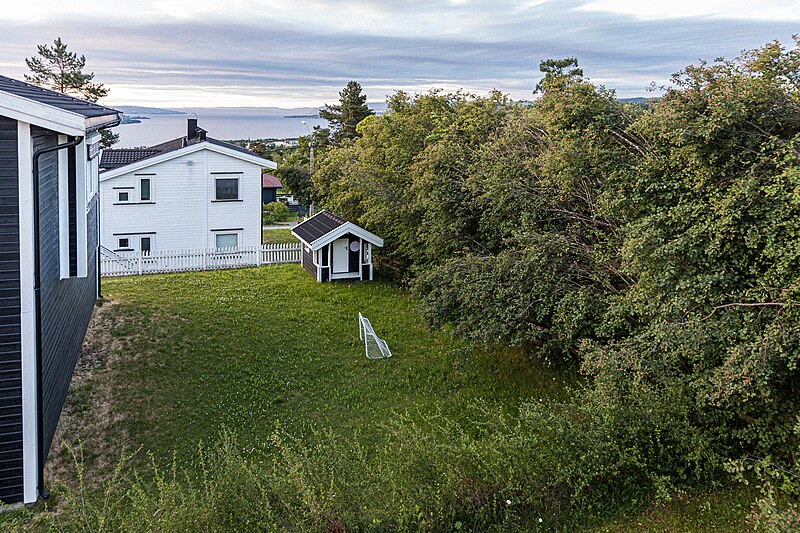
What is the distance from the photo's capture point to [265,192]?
47.2 meters

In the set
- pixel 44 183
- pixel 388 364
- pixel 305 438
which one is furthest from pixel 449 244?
pixel 44 183

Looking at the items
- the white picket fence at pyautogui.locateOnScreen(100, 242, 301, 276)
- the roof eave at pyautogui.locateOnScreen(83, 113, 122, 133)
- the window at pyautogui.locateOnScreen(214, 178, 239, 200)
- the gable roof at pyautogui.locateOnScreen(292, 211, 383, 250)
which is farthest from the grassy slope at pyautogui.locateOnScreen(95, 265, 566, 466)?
the window at pyautogui.locateOnScreen(214, 178, 239, 200)

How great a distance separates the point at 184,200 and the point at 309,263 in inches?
234

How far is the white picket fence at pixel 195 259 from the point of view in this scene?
2003 centimetres

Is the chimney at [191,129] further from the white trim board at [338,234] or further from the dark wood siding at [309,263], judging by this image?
the white trim board at [338,234]

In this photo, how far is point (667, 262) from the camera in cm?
806

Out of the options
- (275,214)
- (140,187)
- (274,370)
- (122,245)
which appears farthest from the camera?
(275,214)

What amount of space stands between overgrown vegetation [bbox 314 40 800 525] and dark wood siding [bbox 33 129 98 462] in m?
6.36

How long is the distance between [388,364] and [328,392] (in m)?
1.81

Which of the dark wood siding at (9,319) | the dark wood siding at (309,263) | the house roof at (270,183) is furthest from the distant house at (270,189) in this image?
the dark wood siding at (9,319)

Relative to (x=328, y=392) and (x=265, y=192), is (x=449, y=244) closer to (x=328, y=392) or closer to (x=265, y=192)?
(x=328, y=392)

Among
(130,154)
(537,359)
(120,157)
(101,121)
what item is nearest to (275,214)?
(130,154)

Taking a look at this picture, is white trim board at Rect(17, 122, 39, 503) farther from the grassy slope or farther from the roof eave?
the grassy slope

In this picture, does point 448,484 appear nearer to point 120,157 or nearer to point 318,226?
point 318,226
